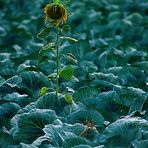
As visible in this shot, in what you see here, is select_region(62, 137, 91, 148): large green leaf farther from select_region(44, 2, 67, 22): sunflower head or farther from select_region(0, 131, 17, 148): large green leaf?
select_region(44, 2, 67, 22): sunflower head

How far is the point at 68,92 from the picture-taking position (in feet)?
15.5

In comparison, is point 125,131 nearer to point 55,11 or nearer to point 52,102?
point 52,102

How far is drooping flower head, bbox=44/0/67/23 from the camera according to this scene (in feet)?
13.3

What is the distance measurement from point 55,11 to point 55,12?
0.01 metres

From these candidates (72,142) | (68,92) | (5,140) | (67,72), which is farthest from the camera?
(68,92)

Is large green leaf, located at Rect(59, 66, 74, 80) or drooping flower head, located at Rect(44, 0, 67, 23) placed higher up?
drooping flower head, located at Rect(44, 0, 67, 23)

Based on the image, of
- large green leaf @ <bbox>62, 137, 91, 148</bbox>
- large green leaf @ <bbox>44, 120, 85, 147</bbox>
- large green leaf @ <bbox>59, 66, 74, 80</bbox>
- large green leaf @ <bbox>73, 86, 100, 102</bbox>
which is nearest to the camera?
large green leaf @ <bbox>62, 137, 91, 148</bbox>

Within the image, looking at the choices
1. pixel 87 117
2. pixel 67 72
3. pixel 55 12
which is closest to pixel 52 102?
pixel 67 72

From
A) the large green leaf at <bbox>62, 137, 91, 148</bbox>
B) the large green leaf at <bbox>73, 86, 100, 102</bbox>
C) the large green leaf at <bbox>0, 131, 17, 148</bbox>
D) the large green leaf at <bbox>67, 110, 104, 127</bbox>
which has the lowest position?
the large green leaf at <bbox>73, 86, 100, 102</bbox>

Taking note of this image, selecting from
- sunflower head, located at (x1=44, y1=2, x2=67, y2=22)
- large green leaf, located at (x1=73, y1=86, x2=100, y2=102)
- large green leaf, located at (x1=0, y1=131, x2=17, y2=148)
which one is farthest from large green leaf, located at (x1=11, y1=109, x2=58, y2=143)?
sunflower head, located at (x1=44, y1=2, x2=67, y2=22)

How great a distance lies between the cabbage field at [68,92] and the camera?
3715mm

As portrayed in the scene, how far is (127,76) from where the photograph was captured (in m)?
5.18

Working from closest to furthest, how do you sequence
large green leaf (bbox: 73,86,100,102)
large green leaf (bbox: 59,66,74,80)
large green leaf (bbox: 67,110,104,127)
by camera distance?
large green leaf (bbox: 67,110,104,127)
large green leaf (bbox: 59,66,74,80)
large green leaf (bbox: 73,86,100,102)

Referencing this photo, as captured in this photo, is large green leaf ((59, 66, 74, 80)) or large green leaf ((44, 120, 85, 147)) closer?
large green leaf ((44, 120, 85, 147))
